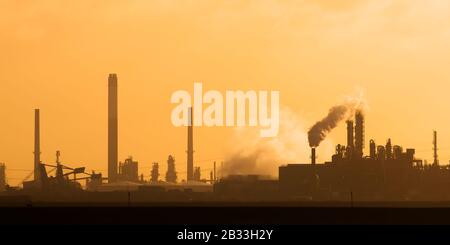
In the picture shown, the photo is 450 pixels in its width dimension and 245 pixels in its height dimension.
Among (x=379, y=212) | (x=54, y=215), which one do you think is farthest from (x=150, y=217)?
(x=379, y=212)

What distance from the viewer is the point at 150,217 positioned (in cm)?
10612

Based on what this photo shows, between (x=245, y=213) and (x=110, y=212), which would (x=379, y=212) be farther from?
(x=110, y=212)
